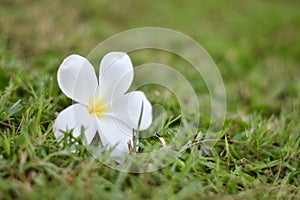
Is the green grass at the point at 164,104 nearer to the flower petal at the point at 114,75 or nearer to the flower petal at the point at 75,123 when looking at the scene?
the flower petal at the point at 75,123

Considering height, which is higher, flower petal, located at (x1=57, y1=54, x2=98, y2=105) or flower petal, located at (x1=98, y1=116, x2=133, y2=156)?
flower petal, located at (x1=57, y1=54, x2=98, y2=105)

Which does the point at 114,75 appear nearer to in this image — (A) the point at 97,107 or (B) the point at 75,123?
(A) the point at 97,107

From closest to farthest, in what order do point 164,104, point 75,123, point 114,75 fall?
point 75,123
point 114,75
point 164,104

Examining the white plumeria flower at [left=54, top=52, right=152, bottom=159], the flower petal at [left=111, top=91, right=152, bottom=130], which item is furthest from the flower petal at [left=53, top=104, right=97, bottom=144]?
the flower petal at [left=111, top=91, right=152, bottom=130]

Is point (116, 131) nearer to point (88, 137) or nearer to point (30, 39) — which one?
point (88, 137)

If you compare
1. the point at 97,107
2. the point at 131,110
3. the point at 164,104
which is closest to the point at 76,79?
the point at 97,107

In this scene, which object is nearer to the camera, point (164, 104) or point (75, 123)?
point (75, 123)

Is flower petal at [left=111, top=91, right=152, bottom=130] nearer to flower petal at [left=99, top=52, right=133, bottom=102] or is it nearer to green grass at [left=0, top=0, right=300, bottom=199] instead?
flower petal at [left=99, top=52, right=133, bottom=102]
